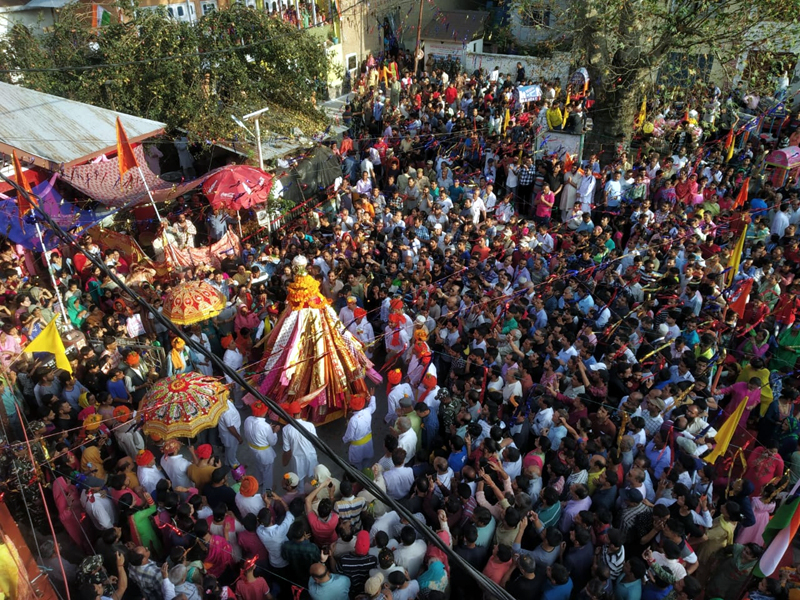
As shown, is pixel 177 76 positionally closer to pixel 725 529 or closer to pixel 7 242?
pixel 7 242

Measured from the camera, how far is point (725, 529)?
5125mm

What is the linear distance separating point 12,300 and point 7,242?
2.02m

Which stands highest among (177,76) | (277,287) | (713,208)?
(177,76)

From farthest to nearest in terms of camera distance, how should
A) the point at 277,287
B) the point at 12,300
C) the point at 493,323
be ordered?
the point at 277,287
the point at 12,300
the point at 493,323

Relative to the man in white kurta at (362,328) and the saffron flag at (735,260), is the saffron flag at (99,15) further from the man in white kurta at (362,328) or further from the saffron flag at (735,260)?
the saffron flag at (735,260)

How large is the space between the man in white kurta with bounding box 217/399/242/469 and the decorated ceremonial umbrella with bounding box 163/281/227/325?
164 centimetres

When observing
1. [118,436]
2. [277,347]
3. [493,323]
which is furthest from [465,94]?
[118,436]

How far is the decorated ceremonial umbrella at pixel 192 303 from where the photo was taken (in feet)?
26.6

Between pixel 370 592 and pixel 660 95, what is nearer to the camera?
pixel 370 592

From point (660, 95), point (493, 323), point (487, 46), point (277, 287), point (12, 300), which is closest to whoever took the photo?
point (493, 323)

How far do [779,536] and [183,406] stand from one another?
503 cm

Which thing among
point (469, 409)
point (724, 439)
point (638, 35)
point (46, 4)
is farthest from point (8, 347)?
point (638, 35)

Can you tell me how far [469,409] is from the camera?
6707 millimetres

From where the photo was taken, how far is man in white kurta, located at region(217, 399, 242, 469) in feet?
22.4
